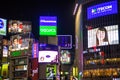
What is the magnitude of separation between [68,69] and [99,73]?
35.2 metres

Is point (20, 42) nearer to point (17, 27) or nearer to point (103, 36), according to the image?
point (17, 27)

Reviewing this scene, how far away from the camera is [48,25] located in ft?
210

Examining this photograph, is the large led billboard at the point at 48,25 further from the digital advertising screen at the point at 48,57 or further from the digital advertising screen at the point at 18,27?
the digital advertising screen at the point at 48,57

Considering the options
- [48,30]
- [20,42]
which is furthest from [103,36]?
[20,42]

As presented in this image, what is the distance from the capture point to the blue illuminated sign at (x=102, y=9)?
71.2 meters

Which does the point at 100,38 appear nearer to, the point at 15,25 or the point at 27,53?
the point at 15,25

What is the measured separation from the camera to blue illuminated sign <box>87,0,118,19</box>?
71.2m

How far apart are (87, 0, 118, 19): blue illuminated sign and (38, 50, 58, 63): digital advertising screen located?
36.4 metres

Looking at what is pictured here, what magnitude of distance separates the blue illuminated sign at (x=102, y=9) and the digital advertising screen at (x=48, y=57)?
36.4 meters

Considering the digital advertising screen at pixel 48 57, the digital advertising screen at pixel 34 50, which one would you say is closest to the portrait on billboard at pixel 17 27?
the digital advertising screen at pixel 48 57

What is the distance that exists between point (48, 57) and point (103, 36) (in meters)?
35.9

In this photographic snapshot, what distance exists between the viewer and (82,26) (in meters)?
78.2

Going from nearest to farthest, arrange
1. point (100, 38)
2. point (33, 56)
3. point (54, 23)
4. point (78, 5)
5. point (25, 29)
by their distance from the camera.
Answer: point (33, 56), point (54, 23), point (25, 29), point (100, 38), point (78, 5)

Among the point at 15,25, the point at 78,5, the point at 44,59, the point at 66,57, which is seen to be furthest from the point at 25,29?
the point at 66,57
